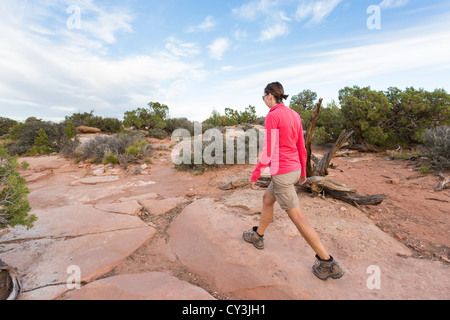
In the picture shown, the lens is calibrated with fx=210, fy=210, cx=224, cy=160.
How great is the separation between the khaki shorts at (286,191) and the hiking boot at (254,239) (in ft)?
2.06

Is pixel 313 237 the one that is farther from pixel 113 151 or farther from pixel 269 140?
pixel 113 151

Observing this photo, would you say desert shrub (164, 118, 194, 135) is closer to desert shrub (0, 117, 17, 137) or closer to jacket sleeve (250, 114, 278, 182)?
desert shrub (0, 117, 17, 137)

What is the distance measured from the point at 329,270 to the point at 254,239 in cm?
86

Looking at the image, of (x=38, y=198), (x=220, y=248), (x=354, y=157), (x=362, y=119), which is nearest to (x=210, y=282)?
(x=220, y=248)

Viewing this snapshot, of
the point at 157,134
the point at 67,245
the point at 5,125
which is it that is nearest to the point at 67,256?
the point at 67,245

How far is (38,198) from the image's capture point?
4.71 m

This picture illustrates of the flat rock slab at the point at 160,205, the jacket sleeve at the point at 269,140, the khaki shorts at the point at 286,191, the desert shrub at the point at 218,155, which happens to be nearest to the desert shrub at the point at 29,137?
the desert shrub at the point at 218,155

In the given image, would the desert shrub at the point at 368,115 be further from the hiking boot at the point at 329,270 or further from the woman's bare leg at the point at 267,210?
the hiking boot at the point at 329,270

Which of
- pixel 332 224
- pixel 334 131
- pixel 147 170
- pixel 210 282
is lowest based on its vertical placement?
pixel 210 282

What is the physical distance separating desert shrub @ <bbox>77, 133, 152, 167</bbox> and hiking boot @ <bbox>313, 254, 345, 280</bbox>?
7100mm

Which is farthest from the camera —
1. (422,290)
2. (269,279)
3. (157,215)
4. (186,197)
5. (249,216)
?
(186,197)

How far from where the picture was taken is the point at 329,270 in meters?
2.02

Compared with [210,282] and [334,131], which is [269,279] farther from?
[334,131]

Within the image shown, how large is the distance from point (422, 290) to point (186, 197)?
385cm
